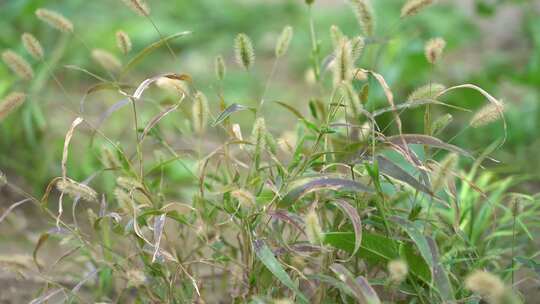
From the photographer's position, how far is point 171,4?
15.7 feet

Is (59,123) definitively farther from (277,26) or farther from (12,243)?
(277,26)

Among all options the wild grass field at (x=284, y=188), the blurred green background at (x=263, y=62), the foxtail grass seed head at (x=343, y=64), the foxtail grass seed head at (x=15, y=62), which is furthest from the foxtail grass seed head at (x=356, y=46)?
the foxtail grass seed head at (x=15, y=62)

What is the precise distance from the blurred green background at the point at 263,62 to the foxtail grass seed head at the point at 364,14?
343 mm

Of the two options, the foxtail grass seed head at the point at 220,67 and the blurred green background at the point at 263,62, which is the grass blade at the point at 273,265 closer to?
the foxtail grass seed head at the point at 220,67

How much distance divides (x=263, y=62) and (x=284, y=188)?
9.80 ft

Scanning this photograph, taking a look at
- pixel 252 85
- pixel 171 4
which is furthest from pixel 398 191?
pixel 171 4

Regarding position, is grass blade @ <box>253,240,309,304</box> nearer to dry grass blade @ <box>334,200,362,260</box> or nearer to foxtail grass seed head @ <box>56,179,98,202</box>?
dry grass blade @ <box>334,200,362,260</box>

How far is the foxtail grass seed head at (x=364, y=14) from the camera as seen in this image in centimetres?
158

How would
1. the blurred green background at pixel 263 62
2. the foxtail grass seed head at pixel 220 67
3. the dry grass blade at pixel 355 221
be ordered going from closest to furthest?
the dry grass blade at pixel 355 221 < the foxtail grass seed head at pixel 220 67 < the blurred green background at pixel 263 62

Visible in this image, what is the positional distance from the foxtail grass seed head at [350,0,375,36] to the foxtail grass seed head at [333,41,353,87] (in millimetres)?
180

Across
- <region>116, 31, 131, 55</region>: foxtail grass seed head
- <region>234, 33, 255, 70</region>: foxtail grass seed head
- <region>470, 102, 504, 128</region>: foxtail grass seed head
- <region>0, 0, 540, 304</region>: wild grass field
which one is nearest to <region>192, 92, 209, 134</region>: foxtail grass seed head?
<region>0, 0, 540, 304</region>: wild grass field

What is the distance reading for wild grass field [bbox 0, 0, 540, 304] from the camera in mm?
1473

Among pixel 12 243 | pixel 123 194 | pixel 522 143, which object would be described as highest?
pixel 123 194

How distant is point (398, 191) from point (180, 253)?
496 mm
